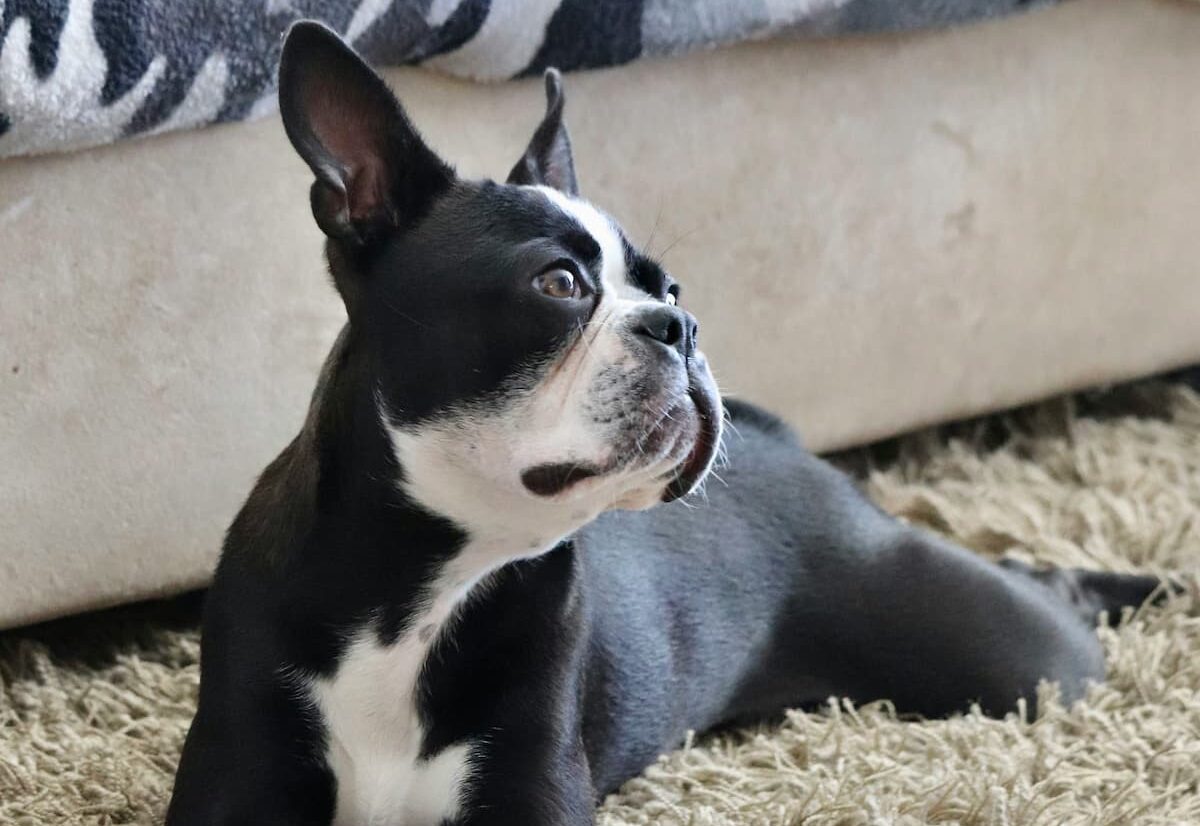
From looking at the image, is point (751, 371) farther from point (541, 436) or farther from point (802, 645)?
point (541, 436)

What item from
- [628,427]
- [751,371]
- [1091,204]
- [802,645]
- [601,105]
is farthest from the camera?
[1091,204]

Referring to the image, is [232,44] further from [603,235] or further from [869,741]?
[869,741]

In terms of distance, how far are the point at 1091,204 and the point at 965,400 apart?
352 millimetres

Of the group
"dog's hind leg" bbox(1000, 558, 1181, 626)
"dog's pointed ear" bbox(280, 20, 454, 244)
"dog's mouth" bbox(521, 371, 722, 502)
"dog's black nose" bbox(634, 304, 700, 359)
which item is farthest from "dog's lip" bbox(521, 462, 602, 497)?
"dog's hind leg" bbox(1000, 558, 1181, 626)

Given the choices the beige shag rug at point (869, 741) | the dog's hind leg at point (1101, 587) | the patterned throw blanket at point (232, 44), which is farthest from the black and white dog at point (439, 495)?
the dog's hind leg at point (1101, 587)

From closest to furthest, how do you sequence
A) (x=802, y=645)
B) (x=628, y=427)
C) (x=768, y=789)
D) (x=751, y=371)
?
(x=628, y=427)
(x=768, y=789)
(x=802, y=645)
(x=751, y=371)

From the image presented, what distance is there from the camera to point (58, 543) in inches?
71.7

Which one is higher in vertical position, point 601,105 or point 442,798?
point 601,105

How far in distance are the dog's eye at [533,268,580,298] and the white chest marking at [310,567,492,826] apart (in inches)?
10.2

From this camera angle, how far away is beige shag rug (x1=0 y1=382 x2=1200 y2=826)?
155cm

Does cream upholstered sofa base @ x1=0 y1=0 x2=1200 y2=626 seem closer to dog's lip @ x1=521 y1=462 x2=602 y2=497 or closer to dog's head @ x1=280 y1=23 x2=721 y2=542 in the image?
dog's head @ x1=280 y1=23 x2=721 y2=542

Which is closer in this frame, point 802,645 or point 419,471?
point 419,471

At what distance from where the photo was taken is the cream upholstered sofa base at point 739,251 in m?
1.78

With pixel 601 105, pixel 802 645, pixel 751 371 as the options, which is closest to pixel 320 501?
pixel 802 645
